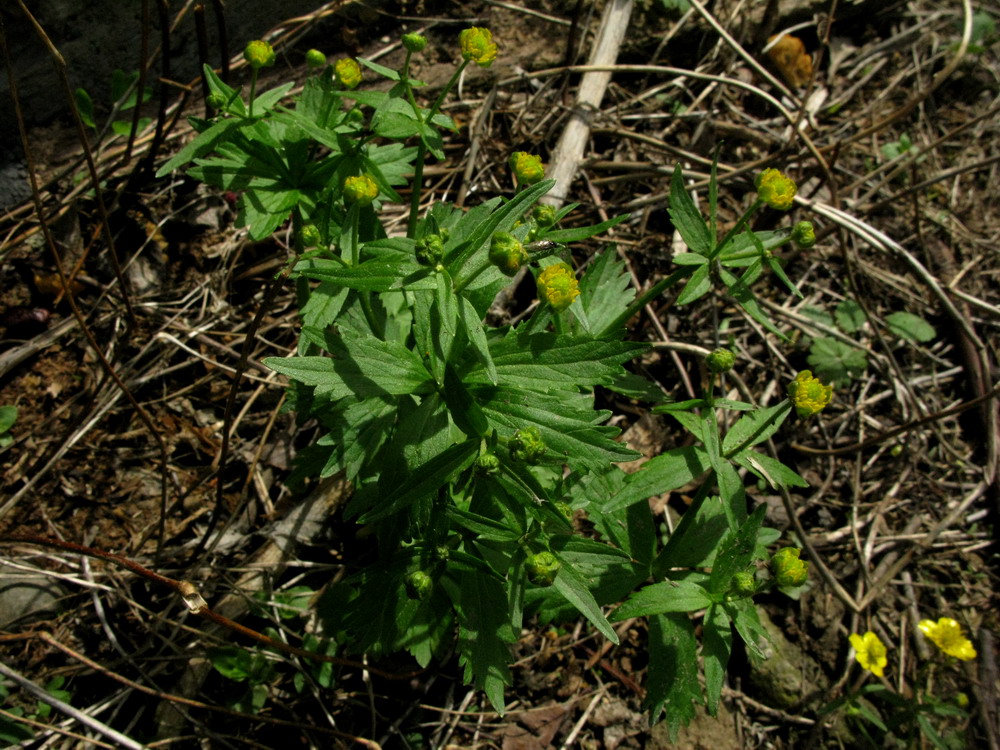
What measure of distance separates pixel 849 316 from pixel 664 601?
7.35 ft

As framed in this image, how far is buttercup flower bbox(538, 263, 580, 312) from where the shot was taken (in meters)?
2.07

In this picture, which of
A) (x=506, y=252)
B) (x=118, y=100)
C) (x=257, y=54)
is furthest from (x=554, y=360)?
(x=118, y=100)

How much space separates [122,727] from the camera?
2633 millimetres

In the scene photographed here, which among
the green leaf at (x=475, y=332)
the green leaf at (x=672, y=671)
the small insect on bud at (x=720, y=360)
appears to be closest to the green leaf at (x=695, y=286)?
the small insect on bud at (x=720, y=360)

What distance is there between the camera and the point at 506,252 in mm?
1891

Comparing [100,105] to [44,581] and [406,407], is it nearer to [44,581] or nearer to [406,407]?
[44,581]

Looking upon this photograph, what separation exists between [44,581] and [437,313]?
6.58 feet

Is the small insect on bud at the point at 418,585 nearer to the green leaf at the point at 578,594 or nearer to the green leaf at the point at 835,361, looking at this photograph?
the green leaf at the point at 578,594

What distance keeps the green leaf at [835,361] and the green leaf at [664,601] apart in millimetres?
1676

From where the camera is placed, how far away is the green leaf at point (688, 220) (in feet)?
7.77

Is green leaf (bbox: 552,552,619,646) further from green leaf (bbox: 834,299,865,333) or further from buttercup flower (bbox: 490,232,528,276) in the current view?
green leaf (bbox: 834,299,865,333)

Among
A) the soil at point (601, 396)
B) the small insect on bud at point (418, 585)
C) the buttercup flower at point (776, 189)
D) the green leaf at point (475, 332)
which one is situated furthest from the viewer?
the soil at point (601, 396)

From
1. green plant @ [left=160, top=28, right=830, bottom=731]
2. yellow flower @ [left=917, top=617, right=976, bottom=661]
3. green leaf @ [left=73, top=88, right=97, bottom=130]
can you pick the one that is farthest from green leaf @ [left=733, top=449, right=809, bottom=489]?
green leaf @ [left=73, top=88, right=97, bottom=130]

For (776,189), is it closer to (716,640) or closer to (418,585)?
(716,640)
